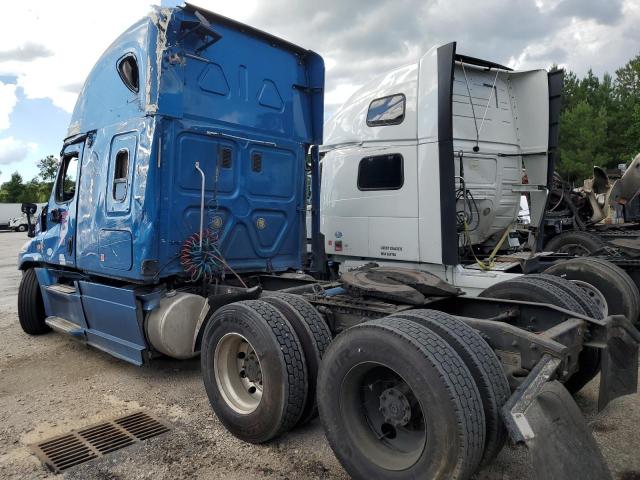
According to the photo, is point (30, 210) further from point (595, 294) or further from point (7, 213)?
point (7, 213)

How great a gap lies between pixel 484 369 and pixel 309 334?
1.31 metres

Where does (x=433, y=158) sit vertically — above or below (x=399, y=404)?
above

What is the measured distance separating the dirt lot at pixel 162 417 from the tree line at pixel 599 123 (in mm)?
33246

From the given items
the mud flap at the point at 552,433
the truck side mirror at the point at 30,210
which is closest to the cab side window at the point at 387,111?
the mud flap at the point at 552,433

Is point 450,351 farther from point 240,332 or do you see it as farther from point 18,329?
point 18,329

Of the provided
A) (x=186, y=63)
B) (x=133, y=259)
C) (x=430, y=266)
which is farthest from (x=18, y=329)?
(x=430, y=266)

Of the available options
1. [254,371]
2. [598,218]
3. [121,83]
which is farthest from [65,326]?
[598,218]

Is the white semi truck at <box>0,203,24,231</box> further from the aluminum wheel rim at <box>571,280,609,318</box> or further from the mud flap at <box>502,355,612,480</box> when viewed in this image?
the mud flap at <box>502,355,612,480</box>

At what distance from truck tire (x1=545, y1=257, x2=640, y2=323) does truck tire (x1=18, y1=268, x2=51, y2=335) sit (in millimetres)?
6620

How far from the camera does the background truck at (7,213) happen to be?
151 feet

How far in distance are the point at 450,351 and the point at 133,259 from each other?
11.1ft

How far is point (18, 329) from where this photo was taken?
7.30 metres

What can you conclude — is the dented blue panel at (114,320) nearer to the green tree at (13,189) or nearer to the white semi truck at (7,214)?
the white semi truck at (7,214)

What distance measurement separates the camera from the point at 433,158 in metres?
5.70
